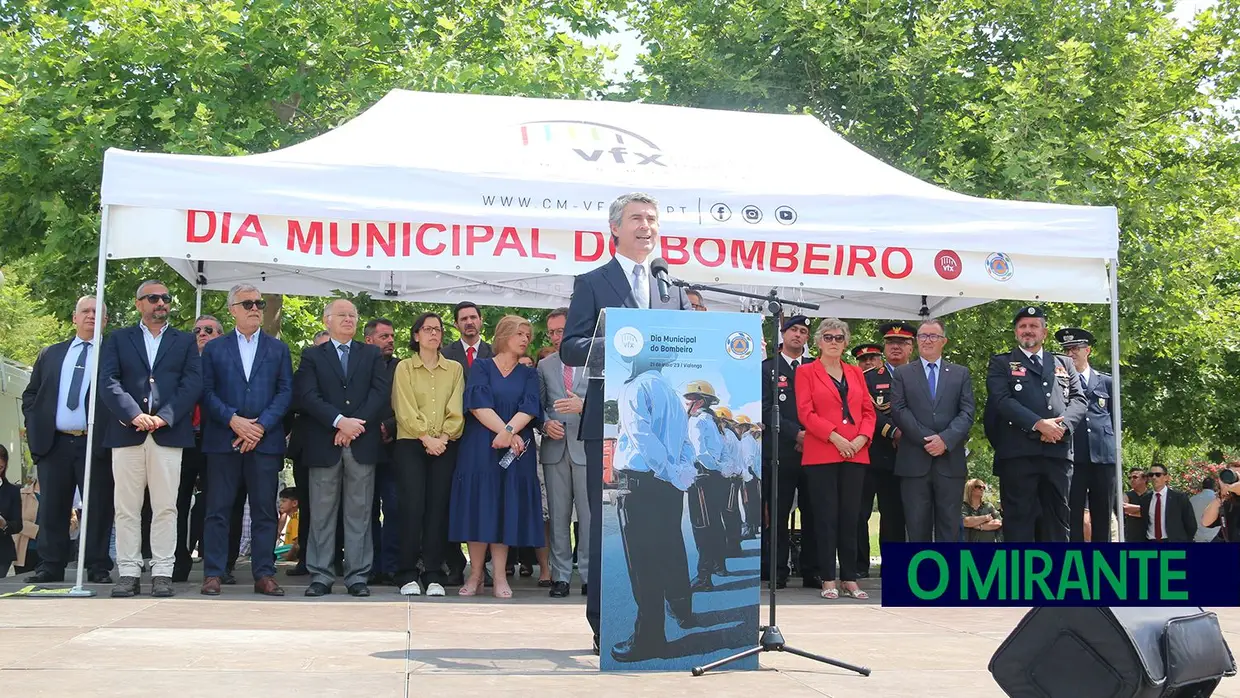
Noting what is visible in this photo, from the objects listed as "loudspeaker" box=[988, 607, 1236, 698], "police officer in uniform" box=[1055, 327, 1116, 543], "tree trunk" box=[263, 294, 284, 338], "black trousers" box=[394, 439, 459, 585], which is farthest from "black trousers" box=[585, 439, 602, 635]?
"tree trunk" box=[263, 294, 284, 338]

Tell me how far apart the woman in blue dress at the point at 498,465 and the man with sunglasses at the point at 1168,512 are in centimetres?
892

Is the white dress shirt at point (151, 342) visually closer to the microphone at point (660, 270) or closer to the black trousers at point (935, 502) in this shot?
the microphone at point (660, 270)

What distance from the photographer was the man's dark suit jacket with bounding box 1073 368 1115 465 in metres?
10.0

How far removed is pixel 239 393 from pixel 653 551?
4.09 m

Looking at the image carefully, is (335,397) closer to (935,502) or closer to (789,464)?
(789,464)

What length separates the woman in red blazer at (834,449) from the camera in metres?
8.98

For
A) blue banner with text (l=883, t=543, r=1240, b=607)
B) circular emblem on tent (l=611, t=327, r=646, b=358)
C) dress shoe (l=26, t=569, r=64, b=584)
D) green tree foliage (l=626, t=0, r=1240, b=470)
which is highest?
green tree foliage (l=626, t=0, r=1240, b=470)

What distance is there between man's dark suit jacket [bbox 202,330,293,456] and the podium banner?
12.5 ft

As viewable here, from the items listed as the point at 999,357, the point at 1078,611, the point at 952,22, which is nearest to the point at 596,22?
the point at 952,22

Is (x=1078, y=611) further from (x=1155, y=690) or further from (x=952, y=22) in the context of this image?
(x=952, y=22)

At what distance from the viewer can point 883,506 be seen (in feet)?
35.4

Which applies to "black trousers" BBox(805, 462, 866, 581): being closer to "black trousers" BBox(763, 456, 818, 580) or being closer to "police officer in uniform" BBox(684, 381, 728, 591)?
"black trousers" BBox(763, 456, 818, 580)

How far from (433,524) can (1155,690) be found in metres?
6.10

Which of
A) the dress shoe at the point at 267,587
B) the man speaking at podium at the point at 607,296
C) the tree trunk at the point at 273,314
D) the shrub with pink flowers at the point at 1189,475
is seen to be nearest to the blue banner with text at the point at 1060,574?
the man speaking at podium at the point at 607,296
